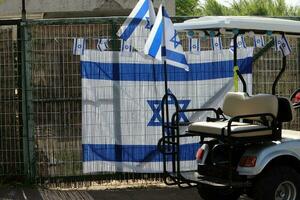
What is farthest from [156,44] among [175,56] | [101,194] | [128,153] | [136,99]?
[101,194]

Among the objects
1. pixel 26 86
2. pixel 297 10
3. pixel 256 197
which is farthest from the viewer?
pixel 297 10

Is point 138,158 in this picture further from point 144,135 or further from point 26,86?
point 26,86

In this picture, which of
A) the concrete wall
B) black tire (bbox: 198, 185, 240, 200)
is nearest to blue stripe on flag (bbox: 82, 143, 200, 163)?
black tire (bbox: 198, 185, 240, 200)

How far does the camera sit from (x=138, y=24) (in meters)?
7.77

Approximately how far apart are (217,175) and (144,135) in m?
2.05

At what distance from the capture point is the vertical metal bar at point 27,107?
8.20m

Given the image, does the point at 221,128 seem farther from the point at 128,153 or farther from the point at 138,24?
the point at 128,153

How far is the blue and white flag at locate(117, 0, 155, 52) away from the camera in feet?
22.9

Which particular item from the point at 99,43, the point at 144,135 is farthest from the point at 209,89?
the point at 99,43

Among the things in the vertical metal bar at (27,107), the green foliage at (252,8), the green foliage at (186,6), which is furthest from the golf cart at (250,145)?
the green foliage at (186,6)

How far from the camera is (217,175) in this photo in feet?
21.6

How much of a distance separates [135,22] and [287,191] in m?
2.74

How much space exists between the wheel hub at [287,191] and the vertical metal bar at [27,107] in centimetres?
353

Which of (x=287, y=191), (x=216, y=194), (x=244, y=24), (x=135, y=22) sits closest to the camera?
(x=244, y=24)
